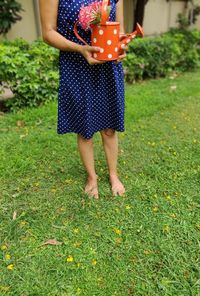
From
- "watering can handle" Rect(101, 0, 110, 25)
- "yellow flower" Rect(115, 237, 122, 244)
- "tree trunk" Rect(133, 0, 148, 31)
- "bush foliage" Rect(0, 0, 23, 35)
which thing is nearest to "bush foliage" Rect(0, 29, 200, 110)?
"bush foliage" Rect(0, 0, 23, 35)

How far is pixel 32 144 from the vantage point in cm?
315

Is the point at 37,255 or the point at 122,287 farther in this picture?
the point at 37,255

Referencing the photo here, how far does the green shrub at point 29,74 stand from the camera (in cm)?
382

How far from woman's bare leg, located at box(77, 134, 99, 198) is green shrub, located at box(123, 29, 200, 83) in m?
2.98

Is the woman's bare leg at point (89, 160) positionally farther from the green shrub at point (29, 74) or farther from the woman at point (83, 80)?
the green shrub at point (29, 74)

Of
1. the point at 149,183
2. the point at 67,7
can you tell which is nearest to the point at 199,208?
the point at 149,183

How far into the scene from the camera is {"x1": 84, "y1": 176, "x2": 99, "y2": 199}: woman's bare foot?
7.71 ft

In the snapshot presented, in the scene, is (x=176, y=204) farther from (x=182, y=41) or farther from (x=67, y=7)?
(x=182, y=41)

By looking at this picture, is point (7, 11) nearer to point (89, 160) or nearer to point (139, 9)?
point (139, 9)

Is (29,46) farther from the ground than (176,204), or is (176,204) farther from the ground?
(29,46)

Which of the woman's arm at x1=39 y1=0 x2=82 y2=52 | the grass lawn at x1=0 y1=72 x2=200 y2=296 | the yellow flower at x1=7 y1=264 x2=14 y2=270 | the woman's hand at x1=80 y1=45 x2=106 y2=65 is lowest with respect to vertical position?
the grass lawn at x1=0 y1=72 x2=200 y2=296

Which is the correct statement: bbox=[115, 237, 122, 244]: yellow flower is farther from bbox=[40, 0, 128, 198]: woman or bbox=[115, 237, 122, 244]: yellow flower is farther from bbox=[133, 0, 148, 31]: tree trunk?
bbox=[133, 0, 148, 31]: tree trunk

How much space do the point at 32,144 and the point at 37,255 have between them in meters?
1.48

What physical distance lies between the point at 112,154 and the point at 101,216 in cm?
46
